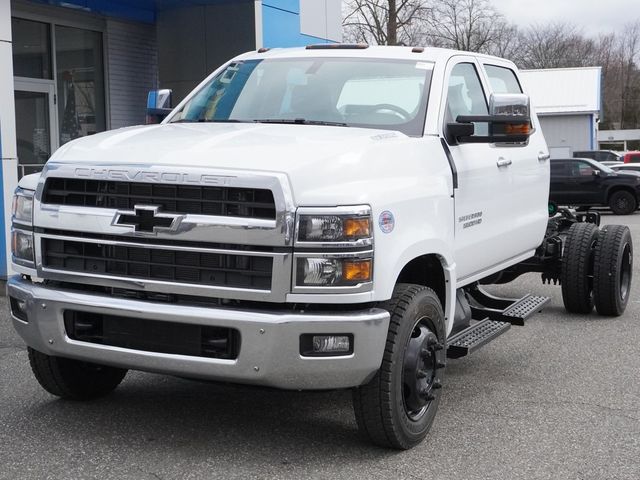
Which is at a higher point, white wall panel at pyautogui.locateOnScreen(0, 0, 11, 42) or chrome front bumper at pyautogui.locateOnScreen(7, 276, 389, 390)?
white wall panel at pyautogui.locateOnScreen(0, 0, 11, 42)

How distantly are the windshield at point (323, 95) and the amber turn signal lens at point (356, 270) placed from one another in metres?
1.26

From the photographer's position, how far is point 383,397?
422 centimetres

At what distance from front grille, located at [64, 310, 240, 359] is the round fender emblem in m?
0.80

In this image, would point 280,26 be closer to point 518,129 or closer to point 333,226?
point 518,129

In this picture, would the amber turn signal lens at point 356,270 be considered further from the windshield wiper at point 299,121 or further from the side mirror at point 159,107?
the side mirror at point 159,107

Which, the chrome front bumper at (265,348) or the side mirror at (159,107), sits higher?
the side mirror at (159,107)

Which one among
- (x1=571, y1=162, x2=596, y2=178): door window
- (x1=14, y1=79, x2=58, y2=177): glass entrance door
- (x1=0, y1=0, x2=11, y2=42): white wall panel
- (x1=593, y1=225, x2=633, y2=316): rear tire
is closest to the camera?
(x1=593, y1=225, x2=633, y2=316): rear tire

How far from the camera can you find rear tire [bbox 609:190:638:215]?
24.1 m

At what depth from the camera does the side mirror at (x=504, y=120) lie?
507cm

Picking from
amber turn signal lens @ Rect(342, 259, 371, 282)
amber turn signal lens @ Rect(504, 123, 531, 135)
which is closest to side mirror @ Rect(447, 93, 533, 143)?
amber turn signal lens @ Rect(504, 123, 531, 135)

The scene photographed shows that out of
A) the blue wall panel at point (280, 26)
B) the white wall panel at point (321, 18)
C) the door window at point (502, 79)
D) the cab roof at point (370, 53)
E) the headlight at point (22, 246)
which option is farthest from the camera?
the white wall panel at point (321, 18)

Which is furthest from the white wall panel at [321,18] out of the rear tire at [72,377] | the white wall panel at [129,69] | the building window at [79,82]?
the rear tire at [72,377]

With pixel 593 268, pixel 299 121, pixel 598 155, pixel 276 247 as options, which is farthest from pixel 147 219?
pixel 598 155

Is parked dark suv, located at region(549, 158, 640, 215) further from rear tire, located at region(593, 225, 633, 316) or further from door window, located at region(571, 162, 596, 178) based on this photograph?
rear tire, located at region(593, 225, 633, 316)
